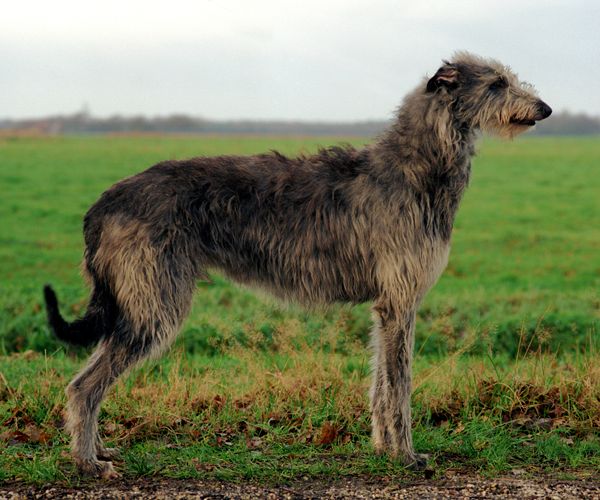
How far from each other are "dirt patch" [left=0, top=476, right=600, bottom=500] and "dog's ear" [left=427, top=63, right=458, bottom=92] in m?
2.86

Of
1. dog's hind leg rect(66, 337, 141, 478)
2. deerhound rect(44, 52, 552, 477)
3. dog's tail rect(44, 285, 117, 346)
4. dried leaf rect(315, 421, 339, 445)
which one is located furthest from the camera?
dried leaf rect(315, 421, 339, 445)

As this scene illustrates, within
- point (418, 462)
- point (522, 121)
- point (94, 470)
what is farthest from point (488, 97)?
point (94, 470)

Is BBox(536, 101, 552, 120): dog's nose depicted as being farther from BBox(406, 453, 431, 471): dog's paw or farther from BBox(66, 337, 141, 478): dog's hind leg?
BBox(66, 337, 141, 478): dog's hind leg

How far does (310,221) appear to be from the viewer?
608cm

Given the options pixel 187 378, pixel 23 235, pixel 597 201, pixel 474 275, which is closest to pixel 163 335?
pixel 187 378

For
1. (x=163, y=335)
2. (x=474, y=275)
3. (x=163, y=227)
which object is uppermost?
(x=163, y=227)

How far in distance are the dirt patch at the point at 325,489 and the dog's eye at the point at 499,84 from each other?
2.86 m

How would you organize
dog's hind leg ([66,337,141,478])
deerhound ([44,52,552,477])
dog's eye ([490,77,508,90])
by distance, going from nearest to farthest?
1. dog's hind leg ([66,337,141,478])
2. deerhound ([44,52,552,477])
3. dog's eye ([490,77,508,90])

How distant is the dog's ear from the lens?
19.4 ft

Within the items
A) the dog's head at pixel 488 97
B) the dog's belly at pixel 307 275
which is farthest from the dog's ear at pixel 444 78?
the dog's belly at pixel 307 275

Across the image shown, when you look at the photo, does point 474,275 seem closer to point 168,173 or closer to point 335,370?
point 335,370

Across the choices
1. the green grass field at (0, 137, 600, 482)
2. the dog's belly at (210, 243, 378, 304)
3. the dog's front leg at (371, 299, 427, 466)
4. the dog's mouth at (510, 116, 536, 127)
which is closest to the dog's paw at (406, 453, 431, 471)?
the dog's front leg at (371, 299, 427, 466)

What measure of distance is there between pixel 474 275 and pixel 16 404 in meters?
11.5

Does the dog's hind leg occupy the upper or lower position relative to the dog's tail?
lower
